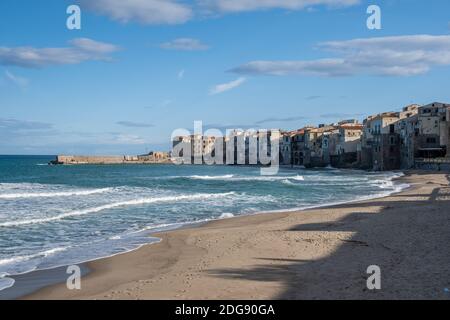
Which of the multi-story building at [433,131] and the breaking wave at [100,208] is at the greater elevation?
the multi-story building at [433,131]

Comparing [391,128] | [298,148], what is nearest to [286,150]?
[298,148]

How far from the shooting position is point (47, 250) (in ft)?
49.2

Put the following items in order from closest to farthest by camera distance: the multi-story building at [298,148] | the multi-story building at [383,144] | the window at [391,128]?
1. the multi-story building at [383,144]
2. the window at [391,128]
3. the multi-story building at [298,148]

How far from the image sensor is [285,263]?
1199cm

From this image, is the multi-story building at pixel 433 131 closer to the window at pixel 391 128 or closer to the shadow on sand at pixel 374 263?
the window at pixel 391 128

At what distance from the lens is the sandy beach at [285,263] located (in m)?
9.23

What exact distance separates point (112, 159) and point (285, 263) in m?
165

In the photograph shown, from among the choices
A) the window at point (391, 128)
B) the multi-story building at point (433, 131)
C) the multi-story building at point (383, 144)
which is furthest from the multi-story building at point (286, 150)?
the multi-story building at point (433, 131)

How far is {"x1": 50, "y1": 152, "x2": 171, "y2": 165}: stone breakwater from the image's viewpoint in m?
154

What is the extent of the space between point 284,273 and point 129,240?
7827 millimetres

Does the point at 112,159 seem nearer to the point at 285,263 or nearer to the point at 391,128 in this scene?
the point at 391,128

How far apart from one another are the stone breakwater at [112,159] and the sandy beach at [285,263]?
469ft
